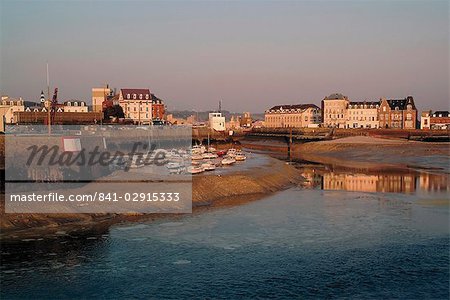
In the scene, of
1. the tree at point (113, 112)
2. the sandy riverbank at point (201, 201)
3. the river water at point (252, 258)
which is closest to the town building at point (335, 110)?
the tree at point (113, 112)

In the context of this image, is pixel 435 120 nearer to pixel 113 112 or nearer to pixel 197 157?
pixel 113 112

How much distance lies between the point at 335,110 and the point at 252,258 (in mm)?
149406

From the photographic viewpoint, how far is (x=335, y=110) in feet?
546

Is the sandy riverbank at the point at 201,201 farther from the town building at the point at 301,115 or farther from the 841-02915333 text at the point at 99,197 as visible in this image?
the town building at the point at 301,115

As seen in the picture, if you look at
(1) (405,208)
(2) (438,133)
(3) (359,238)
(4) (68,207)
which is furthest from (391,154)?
(4) (68,207)

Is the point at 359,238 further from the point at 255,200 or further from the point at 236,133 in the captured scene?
the point at 236,133

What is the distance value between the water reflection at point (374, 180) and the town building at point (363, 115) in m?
94.0

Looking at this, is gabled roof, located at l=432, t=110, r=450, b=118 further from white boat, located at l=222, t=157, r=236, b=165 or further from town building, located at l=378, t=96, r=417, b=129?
white boat, located at l=222, t=157, r=236, b=165

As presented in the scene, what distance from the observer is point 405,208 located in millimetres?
37344

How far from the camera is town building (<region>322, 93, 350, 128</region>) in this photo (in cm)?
16512

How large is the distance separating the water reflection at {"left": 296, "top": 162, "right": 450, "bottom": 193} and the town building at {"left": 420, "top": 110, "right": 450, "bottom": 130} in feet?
308

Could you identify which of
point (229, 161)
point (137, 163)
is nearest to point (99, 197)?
point (137, 163)

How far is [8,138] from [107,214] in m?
14.5

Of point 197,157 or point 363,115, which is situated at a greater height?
point 363,115
